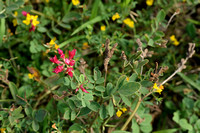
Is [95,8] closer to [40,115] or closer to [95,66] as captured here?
[95,66]

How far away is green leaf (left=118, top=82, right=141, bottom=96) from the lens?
195cm

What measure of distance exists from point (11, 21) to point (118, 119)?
203cm

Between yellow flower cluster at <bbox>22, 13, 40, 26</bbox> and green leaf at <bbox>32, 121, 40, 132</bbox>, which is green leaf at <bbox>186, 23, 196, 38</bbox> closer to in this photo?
yellow flower cluster at <bbox>22, 13, 40, 26</bbox>

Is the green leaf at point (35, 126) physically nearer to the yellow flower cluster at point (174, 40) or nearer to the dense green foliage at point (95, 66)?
the dense green foliage at point (95, 66)

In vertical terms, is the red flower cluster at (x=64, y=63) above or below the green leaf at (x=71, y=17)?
below

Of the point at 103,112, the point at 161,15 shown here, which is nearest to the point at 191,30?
the point at 161,15

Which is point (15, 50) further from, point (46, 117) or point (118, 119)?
point (118, 119)

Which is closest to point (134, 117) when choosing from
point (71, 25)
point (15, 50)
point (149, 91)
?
point (149, 91)

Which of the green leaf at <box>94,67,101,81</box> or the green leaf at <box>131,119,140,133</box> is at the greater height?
the green leaf at <box>94,67,101,81</box>

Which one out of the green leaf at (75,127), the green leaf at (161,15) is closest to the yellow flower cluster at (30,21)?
the green leaf at (75,127)

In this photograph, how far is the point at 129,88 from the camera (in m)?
1.98

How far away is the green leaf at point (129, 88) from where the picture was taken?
1953 mm

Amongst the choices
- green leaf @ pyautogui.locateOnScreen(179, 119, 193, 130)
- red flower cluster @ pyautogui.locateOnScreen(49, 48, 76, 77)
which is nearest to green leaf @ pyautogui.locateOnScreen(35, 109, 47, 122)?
red flower cluster @ pyautogui.locateOnScreen(49, 48, 76, 77)

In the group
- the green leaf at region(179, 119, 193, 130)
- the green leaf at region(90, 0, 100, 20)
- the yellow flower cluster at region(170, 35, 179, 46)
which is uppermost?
the green leaf at region(90, 0, 100, 20)
